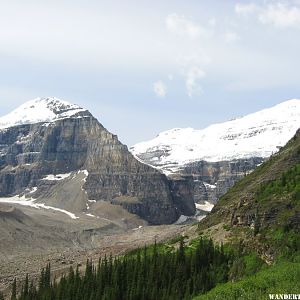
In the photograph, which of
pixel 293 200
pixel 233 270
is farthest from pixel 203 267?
pixel 293 200

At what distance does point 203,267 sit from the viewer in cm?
13325

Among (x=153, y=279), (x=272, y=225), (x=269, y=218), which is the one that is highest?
(x=269, y=218)

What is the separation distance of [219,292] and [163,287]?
30879 millimetres

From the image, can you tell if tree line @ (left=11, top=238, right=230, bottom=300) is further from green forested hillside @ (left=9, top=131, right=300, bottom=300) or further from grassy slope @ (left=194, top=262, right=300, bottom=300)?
grassy slope @ (left=194, top=262, right=300, bottom=300)

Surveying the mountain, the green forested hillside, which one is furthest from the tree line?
the mountain

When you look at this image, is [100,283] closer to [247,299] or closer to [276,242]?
[276,242]

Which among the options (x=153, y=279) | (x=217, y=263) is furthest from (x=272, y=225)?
(x=153, y=279)

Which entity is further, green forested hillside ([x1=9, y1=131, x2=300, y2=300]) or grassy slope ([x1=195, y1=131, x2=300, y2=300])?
green forested hillside ([x1=9, y1=131, x2=300, y2=300])

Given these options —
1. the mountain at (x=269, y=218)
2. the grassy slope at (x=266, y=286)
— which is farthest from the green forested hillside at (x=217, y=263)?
the grassy slope at (x=266, y=286)

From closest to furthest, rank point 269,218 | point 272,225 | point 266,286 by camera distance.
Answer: point 266,286
point 272,225
point 269,218

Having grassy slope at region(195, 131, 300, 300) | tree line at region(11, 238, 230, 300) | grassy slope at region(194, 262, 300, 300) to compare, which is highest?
grassy slope at region(195, 131, 300, 300)

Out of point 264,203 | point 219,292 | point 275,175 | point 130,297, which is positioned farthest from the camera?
point 275,175

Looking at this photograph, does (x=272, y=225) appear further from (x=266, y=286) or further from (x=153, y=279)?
(x=266, y=286)

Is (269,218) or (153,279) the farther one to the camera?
(269,218)
